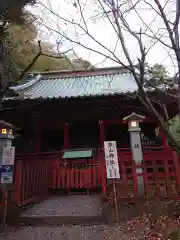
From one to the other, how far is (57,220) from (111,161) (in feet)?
6.21

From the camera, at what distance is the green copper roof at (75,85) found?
36.2 ft

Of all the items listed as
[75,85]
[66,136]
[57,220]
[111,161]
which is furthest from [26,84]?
[57,220]

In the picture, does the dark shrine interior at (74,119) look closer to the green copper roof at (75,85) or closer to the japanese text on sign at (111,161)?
the green copper roof at (75,85)

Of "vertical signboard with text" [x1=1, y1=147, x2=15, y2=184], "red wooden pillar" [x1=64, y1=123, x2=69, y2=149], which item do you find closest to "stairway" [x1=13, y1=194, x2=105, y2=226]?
"vertical signboard with text" [x1=1, y1=147, x2=15, y2=184]

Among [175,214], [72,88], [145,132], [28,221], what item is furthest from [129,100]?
[28,221]

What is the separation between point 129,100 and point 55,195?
14.6 feet

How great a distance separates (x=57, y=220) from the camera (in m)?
5.54

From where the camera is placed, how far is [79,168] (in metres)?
8.09

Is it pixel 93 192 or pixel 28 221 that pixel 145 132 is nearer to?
pixel 93 192

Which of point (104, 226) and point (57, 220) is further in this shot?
point (57, 220)

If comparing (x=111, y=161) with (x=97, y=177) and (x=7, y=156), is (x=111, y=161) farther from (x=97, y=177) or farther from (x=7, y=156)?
(x=7, y=156)

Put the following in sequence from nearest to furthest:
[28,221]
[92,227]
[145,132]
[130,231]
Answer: [130,231] < [92,227] < [28,221] < [145,132]

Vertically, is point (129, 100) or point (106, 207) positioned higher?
point (129, 100)

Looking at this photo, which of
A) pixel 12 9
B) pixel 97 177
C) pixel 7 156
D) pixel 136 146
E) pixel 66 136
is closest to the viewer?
pixel 12 9
